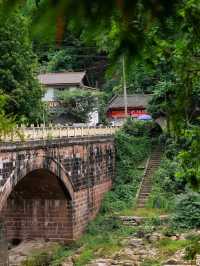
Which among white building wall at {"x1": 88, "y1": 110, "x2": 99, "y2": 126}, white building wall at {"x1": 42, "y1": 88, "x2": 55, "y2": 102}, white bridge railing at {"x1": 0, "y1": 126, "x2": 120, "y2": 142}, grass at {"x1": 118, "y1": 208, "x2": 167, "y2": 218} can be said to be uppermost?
white building wall at {"x1": 42, "y1": 88, "x2": 55, "y2": 102}

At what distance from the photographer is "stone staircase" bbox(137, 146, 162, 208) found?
1136 inches

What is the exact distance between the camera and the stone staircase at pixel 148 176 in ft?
94.6

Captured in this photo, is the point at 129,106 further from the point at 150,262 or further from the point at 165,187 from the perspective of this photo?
the point at 150,262

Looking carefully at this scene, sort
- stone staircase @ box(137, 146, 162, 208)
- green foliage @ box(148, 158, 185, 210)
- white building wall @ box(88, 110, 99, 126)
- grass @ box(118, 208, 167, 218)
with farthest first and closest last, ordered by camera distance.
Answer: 1. white building wall @ box(88, 110, 99, 126)
2. stone staircase @ box(137, 146, 162, 208)
3. green foliage @ box(148, 158, 185, 210)
4. grass @ box(118, 208, 167, 218)

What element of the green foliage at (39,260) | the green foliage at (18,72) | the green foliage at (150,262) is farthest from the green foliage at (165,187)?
the green foliage at (18,72)

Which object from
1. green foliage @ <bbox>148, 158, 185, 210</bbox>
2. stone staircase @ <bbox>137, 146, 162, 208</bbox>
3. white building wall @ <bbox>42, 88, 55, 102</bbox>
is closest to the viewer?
green foliage @ <bbox>148, 158, 185, 210</bbox>

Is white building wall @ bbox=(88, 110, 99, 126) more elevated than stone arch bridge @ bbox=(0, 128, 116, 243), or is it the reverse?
white building wall @ bbox=(88, 110, 99, 126)

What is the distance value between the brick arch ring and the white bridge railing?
0.92 m

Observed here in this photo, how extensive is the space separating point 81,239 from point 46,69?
32.5 metres

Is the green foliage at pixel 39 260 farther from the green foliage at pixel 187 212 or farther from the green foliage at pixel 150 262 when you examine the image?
the green foliage at pixel 187 212

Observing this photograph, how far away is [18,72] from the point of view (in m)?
29.6

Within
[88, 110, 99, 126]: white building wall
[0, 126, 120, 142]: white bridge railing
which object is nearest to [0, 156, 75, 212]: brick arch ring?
[0, 126, 120, 142]: white bridge railing

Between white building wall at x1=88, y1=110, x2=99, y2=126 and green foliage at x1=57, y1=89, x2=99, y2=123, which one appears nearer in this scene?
green foliage at x1=57, y1=89, x2=99, y2=123

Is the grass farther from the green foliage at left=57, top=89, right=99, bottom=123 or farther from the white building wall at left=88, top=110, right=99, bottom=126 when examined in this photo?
the white building wall at left=88, top=110, right=99, bottom=126
